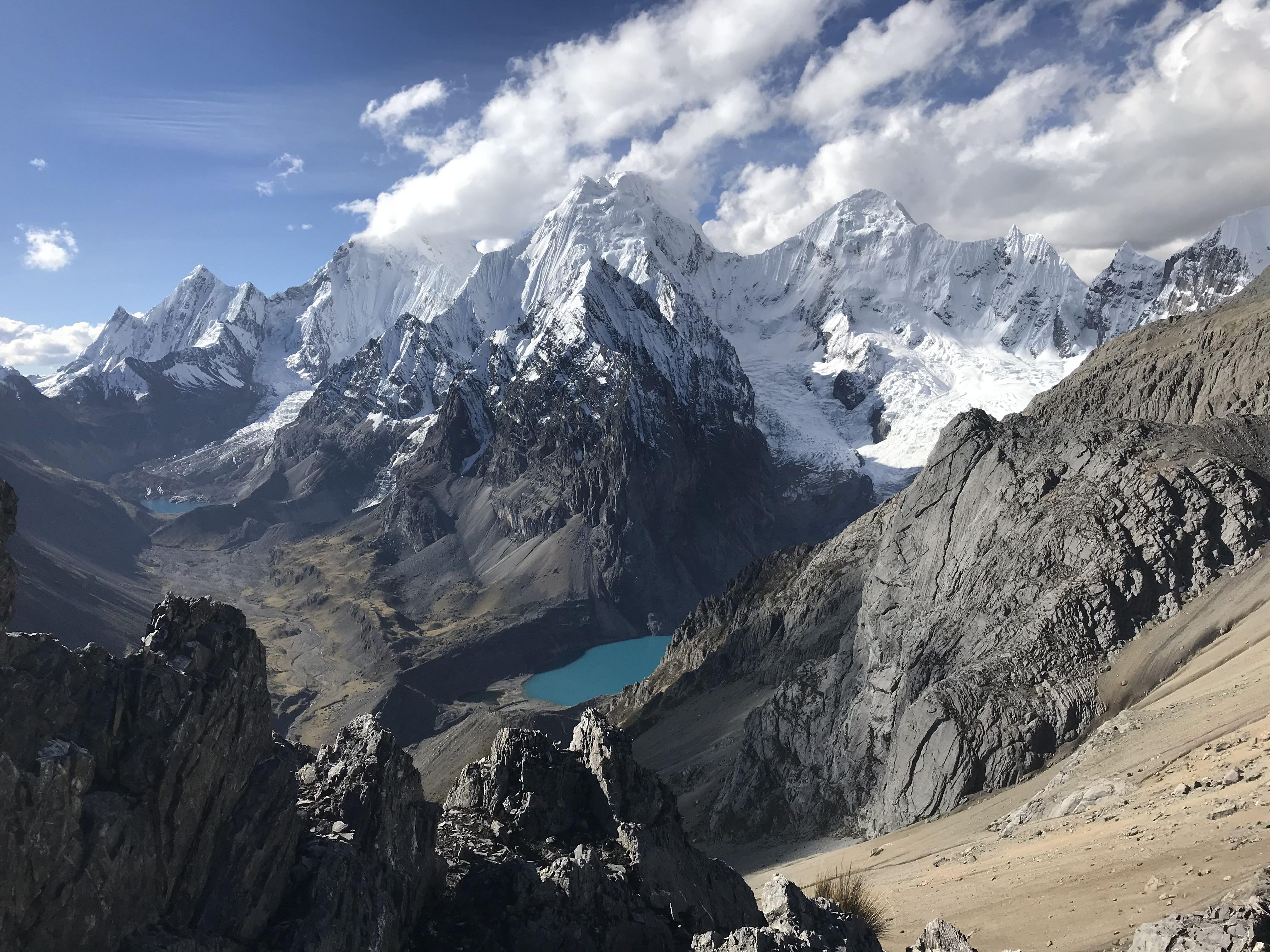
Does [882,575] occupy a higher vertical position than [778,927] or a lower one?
higher

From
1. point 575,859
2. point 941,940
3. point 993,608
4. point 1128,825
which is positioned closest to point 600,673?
point 993,608

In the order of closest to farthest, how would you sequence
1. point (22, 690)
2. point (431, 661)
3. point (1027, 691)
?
point (22, 690)
point (1027, 691)
point (431, 661)

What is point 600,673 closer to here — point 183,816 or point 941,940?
point 183,816

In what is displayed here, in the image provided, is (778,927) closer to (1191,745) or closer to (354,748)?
(354,748)

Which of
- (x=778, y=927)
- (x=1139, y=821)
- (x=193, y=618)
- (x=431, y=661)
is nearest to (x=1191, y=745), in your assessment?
(x=1139, y=821)

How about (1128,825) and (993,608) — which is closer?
(1128,825)
